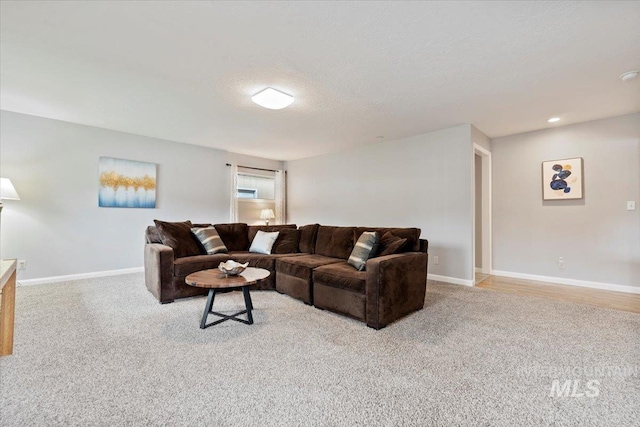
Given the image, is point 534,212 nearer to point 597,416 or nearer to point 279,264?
point 597,416

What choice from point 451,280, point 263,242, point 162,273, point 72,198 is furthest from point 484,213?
point 72,198

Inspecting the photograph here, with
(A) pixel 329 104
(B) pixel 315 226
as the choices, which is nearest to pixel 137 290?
(B) pixel 315 226

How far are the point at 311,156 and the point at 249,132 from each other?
208cm

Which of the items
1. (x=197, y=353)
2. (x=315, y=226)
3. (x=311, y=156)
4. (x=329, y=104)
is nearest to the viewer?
(x=197, y=353)

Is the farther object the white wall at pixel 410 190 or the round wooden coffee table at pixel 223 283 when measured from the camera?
the white wall at pixel 410 190

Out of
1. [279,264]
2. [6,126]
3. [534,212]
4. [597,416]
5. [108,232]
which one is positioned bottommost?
[597,416]

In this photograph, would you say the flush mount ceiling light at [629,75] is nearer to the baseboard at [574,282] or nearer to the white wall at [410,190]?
the white wall at [410,190]

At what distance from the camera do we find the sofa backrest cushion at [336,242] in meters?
3.66

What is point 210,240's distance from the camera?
157 inches

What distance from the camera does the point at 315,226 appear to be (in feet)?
14.2

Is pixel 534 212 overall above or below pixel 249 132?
below

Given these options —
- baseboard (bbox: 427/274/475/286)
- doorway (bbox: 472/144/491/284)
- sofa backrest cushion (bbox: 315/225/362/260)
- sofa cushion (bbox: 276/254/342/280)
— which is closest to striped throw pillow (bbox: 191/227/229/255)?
sofa cushion (bbox: 276/254/342/280)

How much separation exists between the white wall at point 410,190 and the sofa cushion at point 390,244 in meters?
1.59

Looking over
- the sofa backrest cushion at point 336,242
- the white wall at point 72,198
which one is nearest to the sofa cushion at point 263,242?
the sofa backrest cushion at point 336,242
